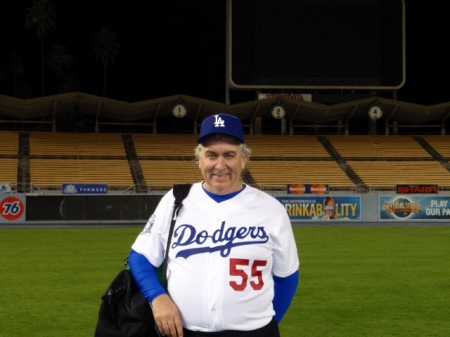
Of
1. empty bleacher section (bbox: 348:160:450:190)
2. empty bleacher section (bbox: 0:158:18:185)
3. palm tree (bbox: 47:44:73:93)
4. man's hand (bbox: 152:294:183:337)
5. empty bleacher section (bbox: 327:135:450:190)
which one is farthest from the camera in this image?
palm tree (bbox: 47:44:73:93)

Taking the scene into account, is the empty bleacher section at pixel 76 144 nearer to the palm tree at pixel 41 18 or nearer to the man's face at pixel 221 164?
the palm tree at pixel 41 18

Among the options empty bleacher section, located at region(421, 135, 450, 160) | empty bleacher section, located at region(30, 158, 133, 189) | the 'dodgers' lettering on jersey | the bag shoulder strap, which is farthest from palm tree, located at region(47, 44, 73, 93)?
the 'dodgers' lettering on jersey

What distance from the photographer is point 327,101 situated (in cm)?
5112

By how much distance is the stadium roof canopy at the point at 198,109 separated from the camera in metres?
48.8

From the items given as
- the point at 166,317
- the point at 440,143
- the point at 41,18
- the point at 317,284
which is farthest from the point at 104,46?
the point at 166,317

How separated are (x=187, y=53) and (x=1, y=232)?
3368cm

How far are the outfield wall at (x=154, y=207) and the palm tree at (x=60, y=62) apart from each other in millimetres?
31710

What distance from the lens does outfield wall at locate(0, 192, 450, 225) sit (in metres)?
34.7

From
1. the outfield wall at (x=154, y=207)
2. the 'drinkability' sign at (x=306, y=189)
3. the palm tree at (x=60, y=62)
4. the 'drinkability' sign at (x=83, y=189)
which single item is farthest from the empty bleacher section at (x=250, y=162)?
the palm tree at (x=60, y=62)

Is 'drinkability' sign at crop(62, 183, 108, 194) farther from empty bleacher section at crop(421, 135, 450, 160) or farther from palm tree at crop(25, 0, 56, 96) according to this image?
palm tree at crop(25, 0, 56, 96)

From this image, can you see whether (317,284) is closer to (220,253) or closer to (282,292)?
(282,292)

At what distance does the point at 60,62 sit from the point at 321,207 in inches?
1401

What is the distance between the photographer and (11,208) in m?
34.5

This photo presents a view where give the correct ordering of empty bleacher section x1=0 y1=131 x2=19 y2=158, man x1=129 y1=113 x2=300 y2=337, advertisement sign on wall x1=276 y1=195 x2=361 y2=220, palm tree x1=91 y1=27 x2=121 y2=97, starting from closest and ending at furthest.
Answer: man x1=129 y1=113 x2=300 y2=337
advertisement sign on wall x1=276 y1=195 x2=361 y2=220
empty bleacher section x1=0 y1=131 x2=19 y2=158
palm tree x1=91 y1=27 x2=121 y2=97
